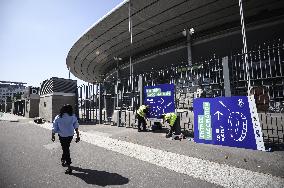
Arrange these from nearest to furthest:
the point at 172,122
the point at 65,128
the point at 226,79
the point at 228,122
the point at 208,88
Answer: the point at 65,128 → the point at 228,122 → the point at 172,122 → the point at 226,79 → the point at 208,88

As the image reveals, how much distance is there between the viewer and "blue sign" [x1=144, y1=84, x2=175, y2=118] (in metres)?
8.92

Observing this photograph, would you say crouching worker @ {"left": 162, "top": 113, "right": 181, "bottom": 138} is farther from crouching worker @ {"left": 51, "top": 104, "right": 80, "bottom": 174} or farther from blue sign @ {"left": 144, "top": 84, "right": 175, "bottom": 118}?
crouching worker @ {"left": 51, "top": 104, "right": 80, "bottom": 174}

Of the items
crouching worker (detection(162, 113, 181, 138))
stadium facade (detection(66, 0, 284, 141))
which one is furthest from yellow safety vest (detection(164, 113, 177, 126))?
stadium facade (detection(66, 0, 284, 141))

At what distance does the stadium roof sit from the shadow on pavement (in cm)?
1540

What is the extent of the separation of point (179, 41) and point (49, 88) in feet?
51.7

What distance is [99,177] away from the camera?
435 centimetres

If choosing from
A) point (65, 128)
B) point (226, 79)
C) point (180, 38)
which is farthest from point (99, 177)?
point (180, 38)

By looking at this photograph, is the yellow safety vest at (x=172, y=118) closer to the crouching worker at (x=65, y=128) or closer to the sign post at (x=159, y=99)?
the sign post at (x=159, y=99)

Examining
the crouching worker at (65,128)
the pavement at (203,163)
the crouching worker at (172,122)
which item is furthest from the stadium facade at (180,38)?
the crouching worker at (65,128)

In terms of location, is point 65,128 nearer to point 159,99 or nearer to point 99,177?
point 99,177

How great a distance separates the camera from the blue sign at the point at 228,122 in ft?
19.4

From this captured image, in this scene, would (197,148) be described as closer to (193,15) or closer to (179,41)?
(193,15)

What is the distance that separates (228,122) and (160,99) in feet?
11.6

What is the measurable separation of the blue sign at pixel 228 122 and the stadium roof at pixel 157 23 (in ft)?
42.2
